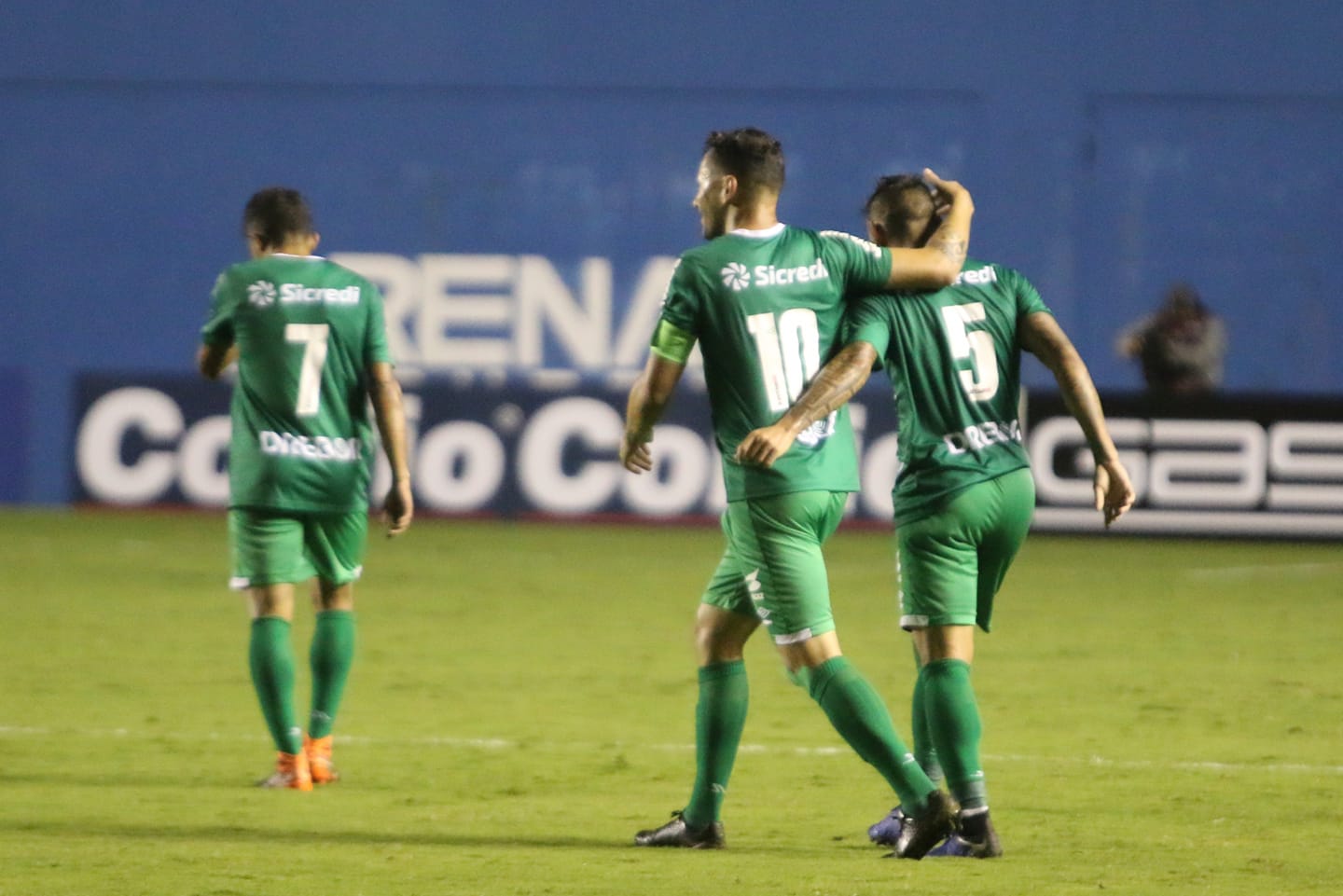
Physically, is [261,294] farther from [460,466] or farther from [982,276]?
[460,466]

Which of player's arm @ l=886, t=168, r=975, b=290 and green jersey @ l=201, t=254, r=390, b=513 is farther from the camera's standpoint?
green jersey @ l=201, t=254, r=390, b=513

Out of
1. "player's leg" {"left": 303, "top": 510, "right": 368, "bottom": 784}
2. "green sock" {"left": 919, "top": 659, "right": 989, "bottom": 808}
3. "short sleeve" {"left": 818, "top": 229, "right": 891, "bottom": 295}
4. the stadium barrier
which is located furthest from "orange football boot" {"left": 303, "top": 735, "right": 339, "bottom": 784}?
the stadium barrier

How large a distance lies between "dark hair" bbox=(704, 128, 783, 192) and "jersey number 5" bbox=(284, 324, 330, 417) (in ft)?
6.02

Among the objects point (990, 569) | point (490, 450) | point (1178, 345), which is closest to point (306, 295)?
point (990, 569)

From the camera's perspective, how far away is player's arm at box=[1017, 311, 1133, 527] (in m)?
5.78

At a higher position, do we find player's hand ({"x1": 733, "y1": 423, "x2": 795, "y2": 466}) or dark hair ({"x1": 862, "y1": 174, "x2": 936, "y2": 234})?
dark hair ({"x1": 862, "y1": 174, "x2": 936, "y2": 234})

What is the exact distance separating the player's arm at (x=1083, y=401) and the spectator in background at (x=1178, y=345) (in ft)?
38.6

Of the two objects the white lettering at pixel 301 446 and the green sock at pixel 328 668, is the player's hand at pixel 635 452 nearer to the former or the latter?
the white lettering at pixel 301 446

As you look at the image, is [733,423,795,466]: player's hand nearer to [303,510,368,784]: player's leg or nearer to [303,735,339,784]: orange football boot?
[303,510,368,784]: player's leg

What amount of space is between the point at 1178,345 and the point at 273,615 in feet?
39.1

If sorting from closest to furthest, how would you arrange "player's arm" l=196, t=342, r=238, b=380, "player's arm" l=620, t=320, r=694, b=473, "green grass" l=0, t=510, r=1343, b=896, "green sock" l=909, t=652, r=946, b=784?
"player's arm" l=620, t=320, r=694, b=473 < "green grass" l=0, t=510, r=1343, b=896 < "green sock" l=909, t=652, r=946, b=784 < "player's arm" l=196, t=342, r=238, b=380

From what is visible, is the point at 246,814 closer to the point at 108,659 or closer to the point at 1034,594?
the point at 108,659

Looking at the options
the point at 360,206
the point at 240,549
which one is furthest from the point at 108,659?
the point at 360,206

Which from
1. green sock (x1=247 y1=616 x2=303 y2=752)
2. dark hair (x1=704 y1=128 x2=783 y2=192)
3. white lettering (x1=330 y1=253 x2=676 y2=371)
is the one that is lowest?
green sock (x1=247 y1=616 x2=303 y2=752)
